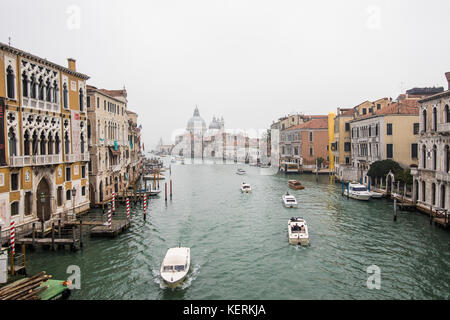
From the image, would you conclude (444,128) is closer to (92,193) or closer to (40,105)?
(40,105)

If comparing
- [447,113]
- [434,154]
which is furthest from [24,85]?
[434,154]

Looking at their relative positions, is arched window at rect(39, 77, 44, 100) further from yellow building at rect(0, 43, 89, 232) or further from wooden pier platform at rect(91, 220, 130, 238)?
wooden pier platform at rect(91, 220, 130, 238)

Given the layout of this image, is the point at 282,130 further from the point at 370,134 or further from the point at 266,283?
the point at 266,283

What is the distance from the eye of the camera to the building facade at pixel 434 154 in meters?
24.7

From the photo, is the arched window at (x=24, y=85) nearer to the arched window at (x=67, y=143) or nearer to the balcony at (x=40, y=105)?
the balcony at (x=40, y=105)

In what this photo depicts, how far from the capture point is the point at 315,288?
621 inches

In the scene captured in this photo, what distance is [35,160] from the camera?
883 inches

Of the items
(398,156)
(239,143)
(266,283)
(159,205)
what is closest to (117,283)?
(266,283)

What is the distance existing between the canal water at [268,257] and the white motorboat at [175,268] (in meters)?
0.43

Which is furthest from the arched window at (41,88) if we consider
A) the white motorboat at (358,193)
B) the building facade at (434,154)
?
the white motorboat at (358,193)

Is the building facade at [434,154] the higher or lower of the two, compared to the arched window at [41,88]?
lower

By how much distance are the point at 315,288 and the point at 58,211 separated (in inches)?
752

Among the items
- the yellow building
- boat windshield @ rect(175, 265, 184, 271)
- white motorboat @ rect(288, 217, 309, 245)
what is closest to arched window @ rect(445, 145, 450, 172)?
white motorboat @ rect(288, 217, 309, 245)

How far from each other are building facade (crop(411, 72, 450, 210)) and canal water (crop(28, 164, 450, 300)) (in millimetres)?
2051
